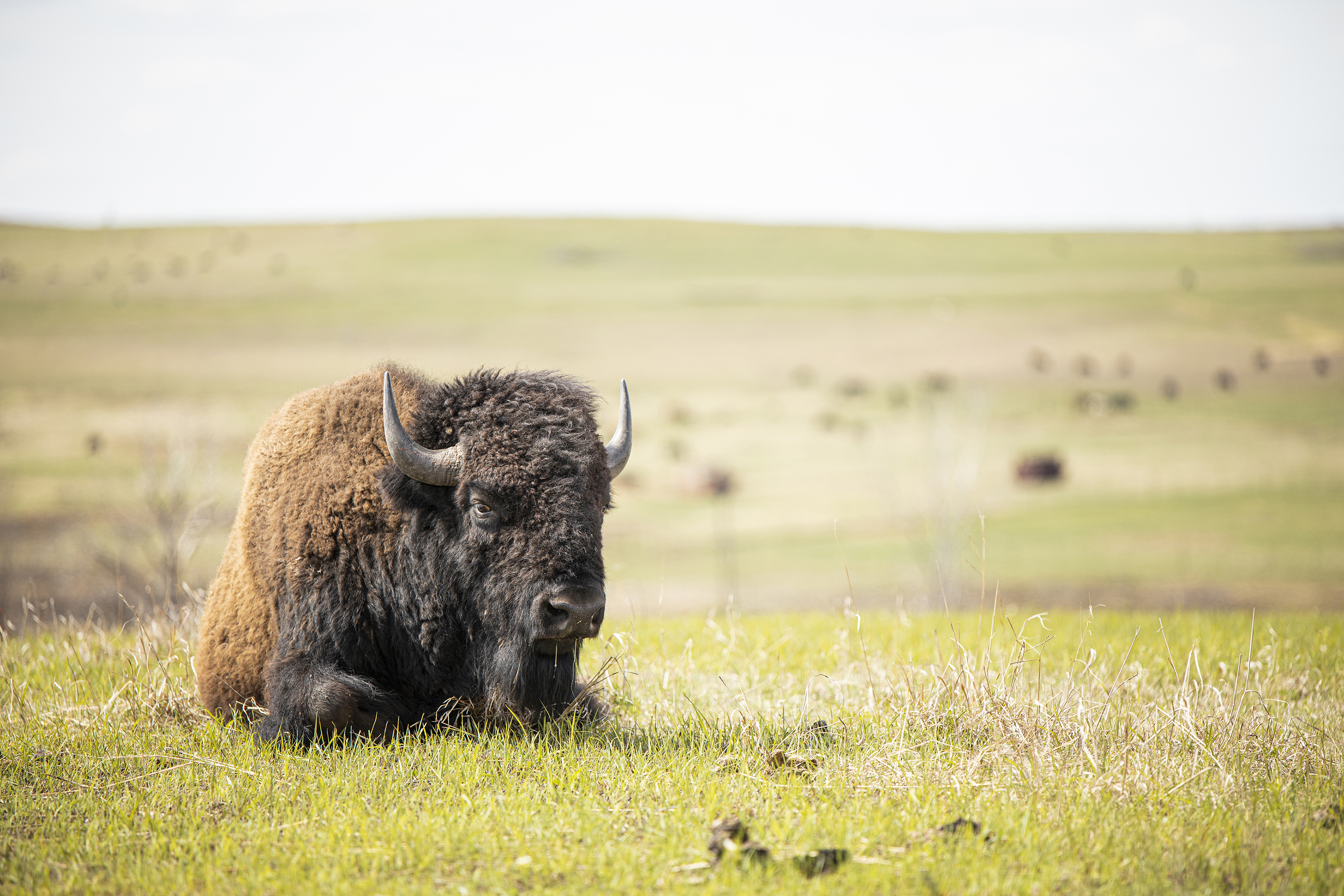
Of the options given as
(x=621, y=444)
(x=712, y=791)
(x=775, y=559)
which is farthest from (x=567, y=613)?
(x=775, y=559)

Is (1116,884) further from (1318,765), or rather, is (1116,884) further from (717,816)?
(1318,765)

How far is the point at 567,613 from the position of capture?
512 centimetres

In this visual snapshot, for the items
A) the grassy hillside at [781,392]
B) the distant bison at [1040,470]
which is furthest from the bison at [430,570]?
the distant bison at [1040,470]

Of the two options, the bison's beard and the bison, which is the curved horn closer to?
the bison

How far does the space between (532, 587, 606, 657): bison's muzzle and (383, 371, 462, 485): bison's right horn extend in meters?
0.92

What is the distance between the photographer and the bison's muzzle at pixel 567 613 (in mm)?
5082

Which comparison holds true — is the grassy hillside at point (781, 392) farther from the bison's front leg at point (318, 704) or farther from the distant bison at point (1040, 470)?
the bison's front leg at point (318, 704)

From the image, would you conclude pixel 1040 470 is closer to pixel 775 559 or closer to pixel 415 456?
pixel 775 559

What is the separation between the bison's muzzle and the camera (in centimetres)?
508

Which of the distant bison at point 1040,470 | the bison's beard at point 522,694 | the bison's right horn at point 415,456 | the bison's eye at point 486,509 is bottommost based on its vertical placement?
the distant bison at point 1040,470

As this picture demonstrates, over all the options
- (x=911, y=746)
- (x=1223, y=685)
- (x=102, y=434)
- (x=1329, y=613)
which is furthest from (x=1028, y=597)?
(x=102, y=434)

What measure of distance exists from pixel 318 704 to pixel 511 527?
143 cm

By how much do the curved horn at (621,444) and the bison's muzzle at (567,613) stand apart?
1041mm

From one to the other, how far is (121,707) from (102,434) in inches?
1751
